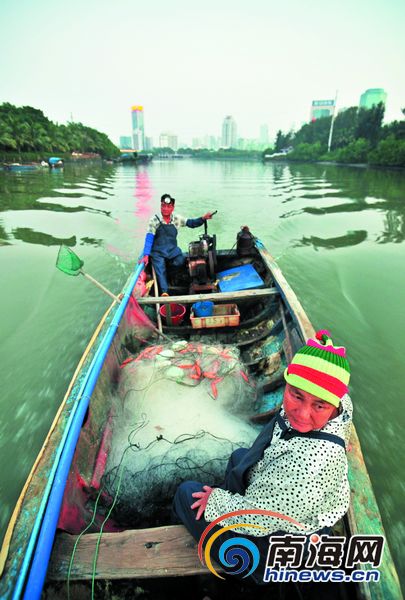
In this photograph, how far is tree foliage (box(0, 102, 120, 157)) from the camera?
4428 cm

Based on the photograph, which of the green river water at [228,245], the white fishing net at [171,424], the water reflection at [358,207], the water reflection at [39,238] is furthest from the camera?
the water reflection at [358,207]

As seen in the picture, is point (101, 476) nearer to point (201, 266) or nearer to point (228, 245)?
point (201, 266)

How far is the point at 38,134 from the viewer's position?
5047 cm

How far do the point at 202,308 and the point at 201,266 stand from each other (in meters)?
1.15

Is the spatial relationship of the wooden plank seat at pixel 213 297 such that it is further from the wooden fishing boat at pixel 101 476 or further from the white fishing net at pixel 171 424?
the white fishing net at pixel 171 424

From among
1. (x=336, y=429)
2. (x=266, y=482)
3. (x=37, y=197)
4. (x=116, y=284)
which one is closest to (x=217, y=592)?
(x=266, y=482)

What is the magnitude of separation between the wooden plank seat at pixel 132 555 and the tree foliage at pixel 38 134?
53730mm

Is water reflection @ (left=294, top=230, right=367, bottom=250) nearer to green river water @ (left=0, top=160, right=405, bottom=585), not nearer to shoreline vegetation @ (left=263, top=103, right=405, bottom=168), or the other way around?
green river water @ (left=0, top=160, right=405, bottom=585)

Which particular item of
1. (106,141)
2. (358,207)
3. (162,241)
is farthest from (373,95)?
(162,241)

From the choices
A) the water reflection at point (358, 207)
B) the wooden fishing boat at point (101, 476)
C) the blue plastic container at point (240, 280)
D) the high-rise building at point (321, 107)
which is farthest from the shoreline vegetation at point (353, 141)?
the high-rise building at point (321, 107)

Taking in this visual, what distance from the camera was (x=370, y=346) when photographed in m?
5.43

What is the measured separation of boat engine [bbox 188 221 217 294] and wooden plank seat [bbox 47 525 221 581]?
397 centimetres

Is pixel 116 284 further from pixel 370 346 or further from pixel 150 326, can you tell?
pixel 370 346

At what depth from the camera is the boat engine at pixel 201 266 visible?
5392 millimetres
